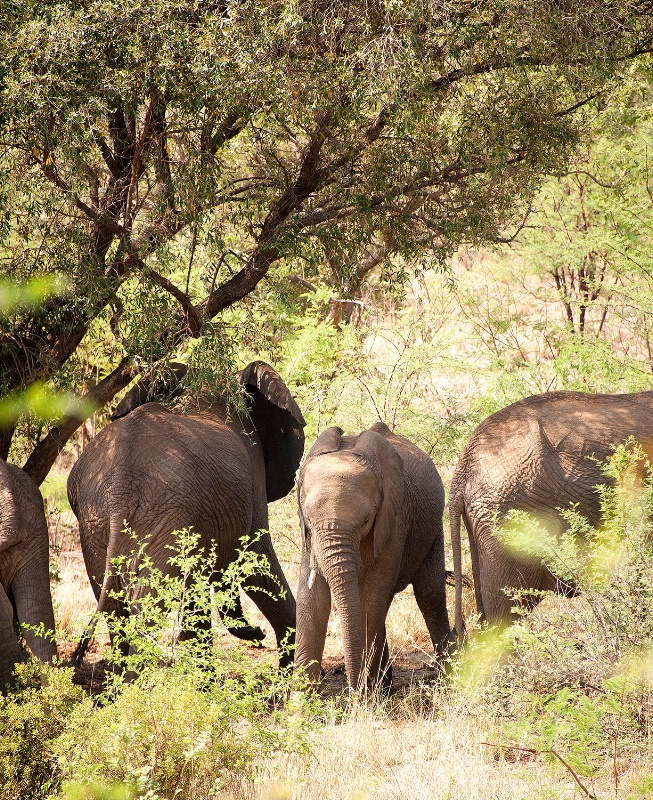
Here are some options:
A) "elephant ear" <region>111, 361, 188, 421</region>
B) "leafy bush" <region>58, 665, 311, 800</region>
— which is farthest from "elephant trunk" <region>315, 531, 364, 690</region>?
"elephant ear" <region>111, 361, 188, 421</region>

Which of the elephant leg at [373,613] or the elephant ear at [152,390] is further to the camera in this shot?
the elephant ear at [152,390]

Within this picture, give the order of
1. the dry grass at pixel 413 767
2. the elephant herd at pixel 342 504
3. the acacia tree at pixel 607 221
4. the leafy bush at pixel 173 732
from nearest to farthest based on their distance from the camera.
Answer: the leafy bush at pixel 173 732 → the dry grass at pixel 413 767 → the elephant herd at pixel 342 504 → the acacia tree at pixel 607 221

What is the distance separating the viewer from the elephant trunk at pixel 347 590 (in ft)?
21.3

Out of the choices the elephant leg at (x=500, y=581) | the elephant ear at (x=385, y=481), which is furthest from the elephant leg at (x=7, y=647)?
the elephant leg at (x=500, y=581)

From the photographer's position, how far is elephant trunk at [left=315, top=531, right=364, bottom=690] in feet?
21.3

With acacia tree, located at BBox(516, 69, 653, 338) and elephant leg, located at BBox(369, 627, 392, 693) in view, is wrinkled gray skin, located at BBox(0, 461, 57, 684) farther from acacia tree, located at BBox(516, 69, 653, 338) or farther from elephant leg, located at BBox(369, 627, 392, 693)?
acacia tree, located at BBox(516, 69, 653, 338)

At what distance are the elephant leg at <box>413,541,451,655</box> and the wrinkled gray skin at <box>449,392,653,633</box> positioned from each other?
938 millimetres

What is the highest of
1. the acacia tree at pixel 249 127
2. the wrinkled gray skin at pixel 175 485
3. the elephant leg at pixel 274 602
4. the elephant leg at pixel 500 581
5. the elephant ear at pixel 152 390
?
the acacia tree at pixel 249 127

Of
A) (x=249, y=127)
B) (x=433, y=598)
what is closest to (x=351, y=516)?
(x=433, y=598)

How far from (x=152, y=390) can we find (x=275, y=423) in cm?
118

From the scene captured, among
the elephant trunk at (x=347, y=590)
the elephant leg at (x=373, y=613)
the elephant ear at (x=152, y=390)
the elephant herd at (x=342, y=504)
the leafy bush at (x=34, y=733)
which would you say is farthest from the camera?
the elephant ear at (x=152, y=390)

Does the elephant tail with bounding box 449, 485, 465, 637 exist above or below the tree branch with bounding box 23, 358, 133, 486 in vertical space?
below

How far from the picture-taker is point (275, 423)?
8.77 m

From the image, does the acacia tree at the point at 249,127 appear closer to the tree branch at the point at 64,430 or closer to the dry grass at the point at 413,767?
the tree branch at the point at 64,430
